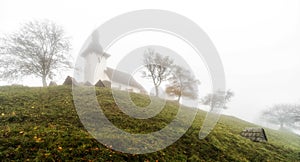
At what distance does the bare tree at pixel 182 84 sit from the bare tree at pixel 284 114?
3342 cm

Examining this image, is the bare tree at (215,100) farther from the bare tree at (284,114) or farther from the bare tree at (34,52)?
the bare tree at (34,52)

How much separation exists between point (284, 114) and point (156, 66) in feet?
146

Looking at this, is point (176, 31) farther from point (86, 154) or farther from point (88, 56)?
point (88, 56)

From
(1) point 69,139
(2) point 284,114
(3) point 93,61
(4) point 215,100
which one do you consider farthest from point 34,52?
(2) point 284,114

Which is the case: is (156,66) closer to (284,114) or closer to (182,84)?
(182,84)

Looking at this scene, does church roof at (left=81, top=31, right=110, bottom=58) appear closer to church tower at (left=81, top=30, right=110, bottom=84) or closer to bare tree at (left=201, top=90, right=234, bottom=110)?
church tower at (left=81, top=30, right=110, bottom=84)

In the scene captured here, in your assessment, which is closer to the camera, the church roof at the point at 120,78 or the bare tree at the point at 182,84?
the bare tree at the point at 182,84

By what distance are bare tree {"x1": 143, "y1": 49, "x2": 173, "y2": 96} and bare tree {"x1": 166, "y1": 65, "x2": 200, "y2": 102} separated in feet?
6.77

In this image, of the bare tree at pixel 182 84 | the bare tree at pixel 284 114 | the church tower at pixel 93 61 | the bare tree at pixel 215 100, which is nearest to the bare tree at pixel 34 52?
the church tower at pixel 93 61

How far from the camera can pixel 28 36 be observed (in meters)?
20.4

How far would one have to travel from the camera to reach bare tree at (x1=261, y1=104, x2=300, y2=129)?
40.1 m

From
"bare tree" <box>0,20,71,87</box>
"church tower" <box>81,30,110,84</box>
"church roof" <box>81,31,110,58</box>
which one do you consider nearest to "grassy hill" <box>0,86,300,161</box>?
"bare tree" <box>0,20,71,87</box>

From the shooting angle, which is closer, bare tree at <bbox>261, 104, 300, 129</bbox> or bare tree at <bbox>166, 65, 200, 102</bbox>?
bare tree at <bbox>166, 65, 200, 102</bbox>

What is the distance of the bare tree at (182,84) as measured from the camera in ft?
89.6
